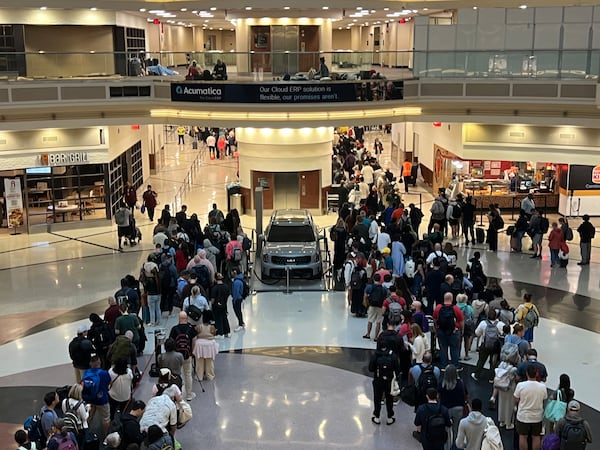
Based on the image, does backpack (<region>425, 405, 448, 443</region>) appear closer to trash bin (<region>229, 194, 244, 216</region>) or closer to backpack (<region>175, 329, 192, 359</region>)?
backpack (<region>175, 329, 192, 359</region>)

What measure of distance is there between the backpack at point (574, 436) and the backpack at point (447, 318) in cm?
378

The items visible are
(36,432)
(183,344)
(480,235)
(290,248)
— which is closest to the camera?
(36,432)

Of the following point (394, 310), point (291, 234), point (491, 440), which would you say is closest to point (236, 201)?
point (291, 234)

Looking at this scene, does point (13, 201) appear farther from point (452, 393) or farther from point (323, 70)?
point (452, 393)

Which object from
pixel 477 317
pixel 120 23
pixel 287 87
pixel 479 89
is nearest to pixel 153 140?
pixel 120 23

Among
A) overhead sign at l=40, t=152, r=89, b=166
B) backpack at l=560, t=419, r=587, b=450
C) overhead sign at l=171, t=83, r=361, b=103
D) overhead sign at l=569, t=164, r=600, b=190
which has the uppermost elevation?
overhead sign at l=171, t=83, r=361, b=103

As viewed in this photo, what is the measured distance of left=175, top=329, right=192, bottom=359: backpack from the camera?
1184cm

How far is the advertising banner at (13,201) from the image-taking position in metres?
24.9

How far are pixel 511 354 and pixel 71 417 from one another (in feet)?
20.4

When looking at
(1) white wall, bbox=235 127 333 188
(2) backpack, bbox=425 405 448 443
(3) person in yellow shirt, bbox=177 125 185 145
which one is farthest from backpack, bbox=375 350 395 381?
(3) person in yellow shirt, bbox=177 125 185 145

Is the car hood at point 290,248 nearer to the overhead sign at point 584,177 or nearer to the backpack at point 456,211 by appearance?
the backpack at point 456,211

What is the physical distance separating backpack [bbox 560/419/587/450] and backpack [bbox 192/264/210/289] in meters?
8.65

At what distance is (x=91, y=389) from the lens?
33.9 feet

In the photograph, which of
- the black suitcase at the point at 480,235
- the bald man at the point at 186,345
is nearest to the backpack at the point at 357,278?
the bald man at the point at 186,345
